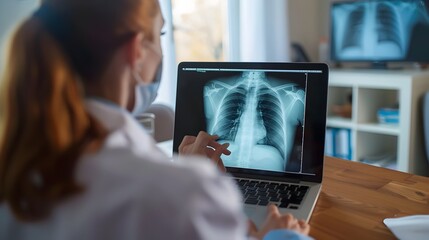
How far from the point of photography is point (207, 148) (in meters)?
0.97

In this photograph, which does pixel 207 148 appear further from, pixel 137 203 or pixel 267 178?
pixel 137 203

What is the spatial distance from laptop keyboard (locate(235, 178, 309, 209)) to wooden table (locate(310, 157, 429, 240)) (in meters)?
0.05

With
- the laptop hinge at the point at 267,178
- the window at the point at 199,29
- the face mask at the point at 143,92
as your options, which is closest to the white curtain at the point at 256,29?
the window at the point at 199,29

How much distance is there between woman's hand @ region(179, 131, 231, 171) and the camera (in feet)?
3.13

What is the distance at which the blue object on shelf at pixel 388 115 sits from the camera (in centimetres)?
248

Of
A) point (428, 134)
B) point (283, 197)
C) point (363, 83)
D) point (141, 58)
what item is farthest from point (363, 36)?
point (141, 58)

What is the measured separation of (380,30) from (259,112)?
6.17 ft

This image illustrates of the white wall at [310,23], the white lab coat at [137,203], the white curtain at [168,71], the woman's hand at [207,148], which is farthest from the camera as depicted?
the white wall at [310,23]

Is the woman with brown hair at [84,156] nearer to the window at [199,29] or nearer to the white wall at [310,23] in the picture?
the window at [199,29]

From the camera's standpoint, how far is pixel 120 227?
398 mm

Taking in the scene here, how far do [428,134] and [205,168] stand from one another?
85.7 inches

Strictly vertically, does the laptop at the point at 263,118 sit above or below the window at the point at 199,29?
below

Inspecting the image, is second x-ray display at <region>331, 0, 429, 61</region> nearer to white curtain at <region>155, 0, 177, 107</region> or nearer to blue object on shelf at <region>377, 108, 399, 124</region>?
blue object on shelf at <region>377, 108, 399, 124</region>

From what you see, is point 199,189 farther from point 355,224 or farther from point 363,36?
point 363,36
